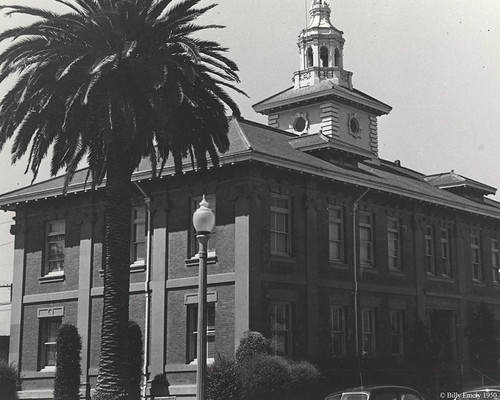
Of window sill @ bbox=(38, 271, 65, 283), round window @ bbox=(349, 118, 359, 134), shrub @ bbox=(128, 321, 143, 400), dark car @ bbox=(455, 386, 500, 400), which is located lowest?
dark car @ bbox=(455, 386, 500, 400)

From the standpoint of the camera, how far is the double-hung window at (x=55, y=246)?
132 ft

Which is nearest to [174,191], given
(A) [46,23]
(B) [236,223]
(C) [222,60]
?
(B) [236,223]

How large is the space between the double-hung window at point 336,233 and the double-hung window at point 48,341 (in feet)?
41.7

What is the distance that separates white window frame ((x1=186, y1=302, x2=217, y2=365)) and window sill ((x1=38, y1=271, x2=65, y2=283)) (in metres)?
7.87

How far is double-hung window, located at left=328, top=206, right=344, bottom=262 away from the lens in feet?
121

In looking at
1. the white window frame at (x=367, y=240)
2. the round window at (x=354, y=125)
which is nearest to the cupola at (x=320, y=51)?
the round window at (x=354, y=125)

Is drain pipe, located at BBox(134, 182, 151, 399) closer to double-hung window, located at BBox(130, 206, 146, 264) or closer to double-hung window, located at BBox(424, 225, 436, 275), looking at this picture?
double-hung window, located at BBox(130, 206, 146, 264)

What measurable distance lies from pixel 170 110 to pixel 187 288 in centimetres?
1127

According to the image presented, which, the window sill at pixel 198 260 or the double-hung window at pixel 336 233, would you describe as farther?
the double-hung window at pixel 336 233

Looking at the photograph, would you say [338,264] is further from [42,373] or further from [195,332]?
[42,373]

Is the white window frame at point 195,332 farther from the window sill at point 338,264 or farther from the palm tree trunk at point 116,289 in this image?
the palm tree trunk at point 116,289

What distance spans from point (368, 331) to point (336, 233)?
4.70 m

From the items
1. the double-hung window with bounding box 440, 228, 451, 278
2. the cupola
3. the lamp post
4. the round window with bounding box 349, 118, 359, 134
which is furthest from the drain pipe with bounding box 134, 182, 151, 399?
the cupola

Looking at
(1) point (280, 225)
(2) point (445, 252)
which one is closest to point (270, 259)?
(1) point (280, 225)
